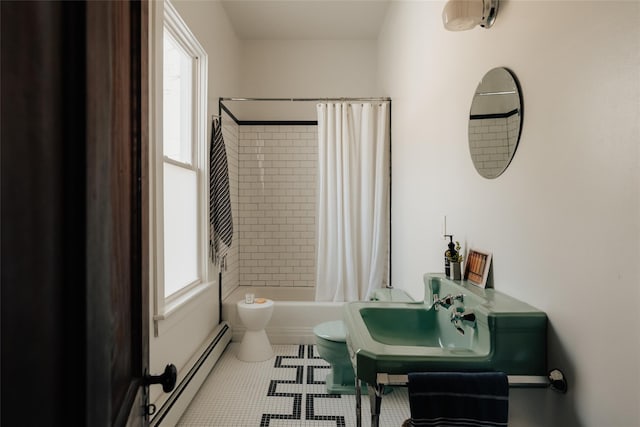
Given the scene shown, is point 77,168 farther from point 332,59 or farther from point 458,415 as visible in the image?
point 332,59

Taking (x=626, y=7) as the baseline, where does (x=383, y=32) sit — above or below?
above

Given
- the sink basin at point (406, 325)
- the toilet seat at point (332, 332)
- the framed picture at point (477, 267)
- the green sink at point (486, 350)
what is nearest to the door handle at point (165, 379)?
the green sink at point (486, 350)

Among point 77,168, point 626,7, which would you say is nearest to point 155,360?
point 77,168

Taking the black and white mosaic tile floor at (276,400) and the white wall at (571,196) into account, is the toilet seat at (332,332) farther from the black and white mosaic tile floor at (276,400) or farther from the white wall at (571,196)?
the white wall at (571,196)

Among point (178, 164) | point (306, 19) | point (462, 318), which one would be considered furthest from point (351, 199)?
point (462, 318)

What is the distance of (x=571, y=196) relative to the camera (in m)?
1.09

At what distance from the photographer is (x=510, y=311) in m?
1.24

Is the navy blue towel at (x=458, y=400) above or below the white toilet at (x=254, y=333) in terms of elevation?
above

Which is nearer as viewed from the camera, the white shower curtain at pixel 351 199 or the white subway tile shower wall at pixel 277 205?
the white shower curtain at pixel 351 199

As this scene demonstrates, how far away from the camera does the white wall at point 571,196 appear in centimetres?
90

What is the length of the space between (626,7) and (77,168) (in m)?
1.18

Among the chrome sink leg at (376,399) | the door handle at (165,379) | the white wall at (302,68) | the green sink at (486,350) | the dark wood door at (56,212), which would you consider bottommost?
the chrome sink leg at (376,399)

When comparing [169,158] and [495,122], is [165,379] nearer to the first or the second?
[495,122]

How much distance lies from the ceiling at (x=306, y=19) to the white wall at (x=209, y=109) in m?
0.18
